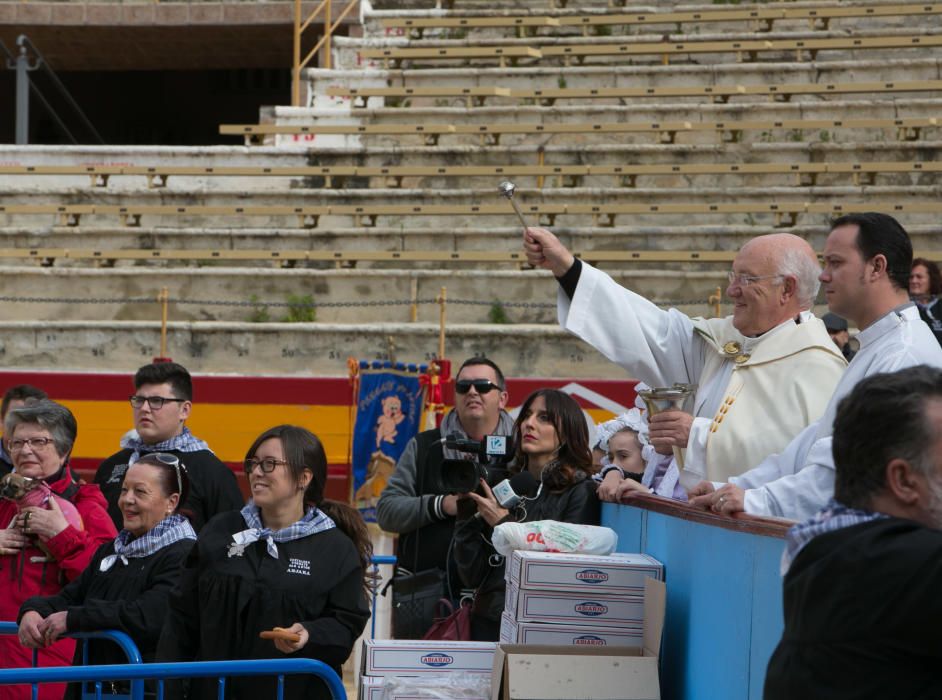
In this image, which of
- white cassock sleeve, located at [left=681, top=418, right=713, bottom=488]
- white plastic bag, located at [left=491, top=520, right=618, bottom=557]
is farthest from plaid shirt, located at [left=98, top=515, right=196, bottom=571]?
white cassock sleeve, located at [left=681, top=418, right=713, bottom=488]

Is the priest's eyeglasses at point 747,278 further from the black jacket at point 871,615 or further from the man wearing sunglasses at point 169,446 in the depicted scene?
the man wearing sunglasses at point 169,446

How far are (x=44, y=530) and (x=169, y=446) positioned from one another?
2.64ft

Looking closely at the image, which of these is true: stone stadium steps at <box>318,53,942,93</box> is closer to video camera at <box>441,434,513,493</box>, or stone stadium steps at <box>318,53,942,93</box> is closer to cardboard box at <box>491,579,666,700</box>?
video camera at <box>441,434,513,493</box>

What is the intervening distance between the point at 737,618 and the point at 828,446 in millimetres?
428

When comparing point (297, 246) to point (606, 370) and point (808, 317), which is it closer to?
point (606, 370)

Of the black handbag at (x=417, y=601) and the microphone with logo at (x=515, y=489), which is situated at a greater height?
the microphone with logo at (x=515, y=489)

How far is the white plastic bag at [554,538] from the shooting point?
11.3ft

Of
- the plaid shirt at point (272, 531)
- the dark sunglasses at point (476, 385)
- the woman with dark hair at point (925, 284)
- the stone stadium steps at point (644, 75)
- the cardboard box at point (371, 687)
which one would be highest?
the stone stadium steps at point (644, 75)

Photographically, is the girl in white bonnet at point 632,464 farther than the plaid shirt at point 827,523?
Yes

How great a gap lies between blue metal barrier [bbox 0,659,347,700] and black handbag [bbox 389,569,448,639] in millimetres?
1073

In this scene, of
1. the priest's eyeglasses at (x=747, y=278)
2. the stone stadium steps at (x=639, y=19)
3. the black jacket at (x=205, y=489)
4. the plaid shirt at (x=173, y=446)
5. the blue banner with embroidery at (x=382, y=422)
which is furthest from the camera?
the stone stadium steps at (x=639, y=19)

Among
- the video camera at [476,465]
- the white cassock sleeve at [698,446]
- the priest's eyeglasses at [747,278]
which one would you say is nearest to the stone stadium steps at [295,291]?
the video camera at [476,465]

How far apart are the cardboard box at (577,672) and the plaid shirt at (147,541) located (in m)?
1.37

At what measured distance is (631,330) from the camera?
3.98 metres
